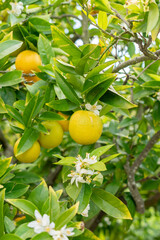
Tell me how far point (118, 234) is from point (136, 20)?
230 centimetres

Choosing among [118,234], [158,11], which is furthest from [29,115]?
[118,234]

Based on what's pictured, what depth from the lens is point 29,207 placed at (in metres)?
0.79

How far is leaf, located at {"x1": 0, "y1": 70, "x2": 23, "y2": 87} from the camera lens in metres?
1.06

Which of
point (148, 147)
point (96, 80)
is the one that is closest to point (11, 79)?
point (96, 80)

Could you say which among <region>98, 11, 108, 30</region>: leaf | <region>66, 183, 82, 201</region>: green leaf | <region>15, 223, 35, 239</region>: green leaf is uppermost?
<region>98, 11, 108, 30</region>: leaf

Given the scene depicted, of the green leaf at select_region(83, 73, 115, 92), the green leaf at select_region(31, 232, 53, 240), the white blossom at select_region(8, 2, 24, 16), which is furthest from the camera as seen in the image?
the white blossom at select_region(8, 2, 24, 16)

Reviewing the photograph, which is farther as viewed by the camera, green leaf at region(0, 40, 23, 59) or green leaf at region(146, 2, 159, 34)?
green leaf at region(0, 40, 23, 59)

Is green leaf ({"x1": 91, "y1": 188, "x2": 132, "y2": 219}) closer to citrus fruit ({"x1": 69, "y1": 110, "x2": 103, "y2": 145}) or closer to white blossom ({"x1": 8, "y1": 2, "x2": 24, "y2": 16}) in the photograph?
citrus fruit ({"x1": 69, "y1": 110, "x2": 103, "y2": 145})

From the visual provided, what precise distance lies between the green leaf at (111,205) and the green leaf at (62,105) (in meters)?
0.28

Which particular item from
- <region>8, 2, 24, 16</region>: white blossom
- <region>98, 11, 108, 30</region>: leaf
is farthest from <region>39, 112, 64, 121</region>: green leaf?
<region>8, 2, 24, 16</region>: white blossom

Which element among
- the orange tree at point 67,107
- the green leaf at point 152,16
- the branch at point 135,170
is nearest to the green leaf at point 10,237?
the orange tree at point 67,107

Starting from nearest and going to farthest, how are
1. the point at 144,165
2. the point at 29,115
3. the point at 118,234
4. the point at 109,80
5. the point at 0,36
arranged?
1. the point at 109,80
2. the point at 29,115
3. the point at 0,36
4. the point at 144,165
5. the point at 118,234

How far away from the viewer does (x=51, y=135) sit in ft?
3.48

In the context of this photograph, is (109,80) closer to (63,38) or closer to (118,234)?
(63,38)
